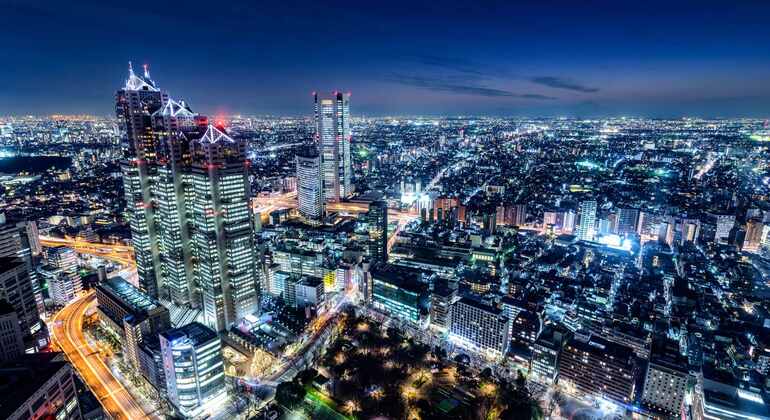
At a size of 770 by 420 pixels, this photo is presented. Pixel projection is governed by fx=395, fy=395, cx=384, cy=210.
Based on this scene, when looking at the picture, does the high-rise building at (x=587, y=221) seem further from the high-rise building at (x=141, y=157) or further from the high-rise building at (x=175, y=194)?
the high-rise building at (x=141, y=157)

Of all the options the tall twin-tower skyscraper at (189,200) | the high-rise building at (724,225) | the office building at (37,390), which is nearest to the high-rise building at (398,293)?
the tall twin-tower skyscraper at (189,200)

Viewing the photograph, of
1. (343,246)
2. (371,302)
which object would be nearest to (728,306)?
(371,302)

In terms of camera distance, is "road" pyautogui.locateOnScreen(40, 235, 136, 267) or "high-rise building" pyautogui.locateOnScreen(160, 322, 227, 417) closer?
"high-rise building" pyautogui.locateOnScreen(160, 322, 227, 417)

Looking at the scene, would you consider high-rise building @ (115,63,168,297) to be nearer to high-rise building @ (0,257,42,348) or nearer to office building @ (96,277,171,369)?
office building @ (96,277,171,369)

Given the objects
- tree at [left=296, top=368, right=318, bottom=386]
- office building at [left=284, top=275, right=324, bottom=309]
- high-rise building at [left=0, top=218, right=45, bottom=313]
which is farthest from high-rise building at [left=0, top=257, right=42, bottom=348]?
office building at [left=284, top=275, right=324, bottom=309]

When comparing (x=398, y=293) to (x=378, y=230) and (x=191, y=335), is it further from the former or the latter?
(x=191, y=335)

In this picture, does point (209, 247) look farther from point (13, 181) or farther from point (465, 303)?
point (13, 181)
